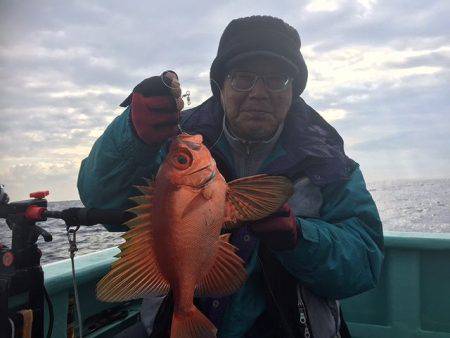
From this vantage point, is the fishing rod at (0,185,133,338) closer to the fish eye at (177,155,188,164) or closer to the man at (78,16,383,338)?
the man at (78,16,383,338)

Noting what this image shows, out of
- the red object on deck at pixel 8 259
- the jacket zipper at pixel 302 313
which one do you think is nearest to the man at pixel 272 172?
the jacket zipper at pixel 302 313

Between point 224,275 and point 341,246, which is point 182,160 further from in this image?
point 341,246

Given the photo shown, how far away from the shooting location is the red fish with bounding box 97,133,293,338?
1554mm

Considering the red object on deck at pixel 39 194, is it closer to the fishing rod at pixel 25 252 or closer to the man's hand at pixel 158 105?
the fishing rod at pixel 25 252

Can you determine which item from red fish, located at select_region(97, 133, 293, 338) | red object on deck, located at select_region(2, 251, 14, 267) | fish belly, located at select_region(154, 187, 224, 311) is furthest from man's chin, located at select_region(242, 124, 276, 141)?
red object on deck, located at select_region(2, 251, 14, 267)

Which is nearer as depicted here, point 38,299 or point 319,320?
point 38,299

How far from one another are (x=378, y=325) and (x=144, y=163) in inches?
133

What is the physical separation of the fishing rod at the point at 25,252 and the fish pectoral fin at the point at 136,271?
55 centimetres

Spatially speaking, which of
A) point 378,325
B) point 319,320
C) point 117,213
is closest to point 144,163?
point 117,213

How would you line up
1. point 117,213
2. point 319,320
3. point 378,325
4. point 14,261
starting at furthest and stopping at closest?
point 378,325, point 319,320, point 14,261, point 117,213

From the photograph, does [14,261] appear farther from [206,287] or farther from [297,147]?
[297,147]

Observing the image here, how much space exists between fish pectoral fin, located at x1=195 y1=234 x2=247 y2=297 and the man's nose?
1328 mm

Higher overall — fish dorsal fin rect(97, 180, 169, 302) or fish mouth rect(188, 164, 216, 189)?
fish mouth rect(188, 164, 216, 189)

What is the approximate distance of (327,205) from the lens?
2.77m
